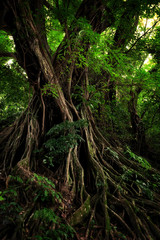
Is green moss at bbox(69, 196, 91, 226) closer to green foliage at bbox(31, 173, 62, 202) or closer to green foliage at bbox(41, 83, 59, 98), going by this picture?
green foliage at bbox(31, 173, 62, 202)

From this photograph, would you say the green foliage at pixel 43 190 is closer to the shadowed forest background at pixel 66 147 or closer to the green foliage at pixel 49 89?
the shadowed forest background at pixel 66 147

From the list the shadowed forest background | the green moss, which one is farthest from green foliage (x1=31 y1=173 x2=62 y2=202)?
the green moss

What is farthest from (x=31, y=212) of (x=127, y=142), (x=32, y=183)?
(x=127, y=142)

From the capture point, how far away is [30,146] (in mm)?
2453

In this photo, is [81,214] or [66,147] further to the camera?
[66,147]

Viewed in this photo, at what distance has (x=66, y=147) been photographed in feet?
7.06

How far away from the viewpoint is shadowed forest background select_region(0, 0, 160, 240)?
5.07ft

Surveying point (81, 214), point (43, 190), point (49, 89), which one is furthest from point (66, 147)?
point (49, 89)

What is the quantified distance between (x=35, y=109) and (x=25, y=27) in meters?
1.60

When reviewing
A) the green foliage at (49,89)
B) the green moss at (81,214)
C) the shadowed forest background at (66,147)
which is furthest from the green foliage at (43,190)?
the green foliage at (49,89)

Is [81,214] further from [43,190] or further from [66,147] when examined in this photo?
[66,147]

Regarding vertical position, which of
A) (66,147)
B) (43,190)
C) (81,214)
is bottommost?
(81,214)

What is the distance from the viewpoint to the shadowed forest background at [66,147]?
5.07 ft

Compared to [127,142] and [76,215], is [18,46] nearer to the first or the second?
[76,215]
